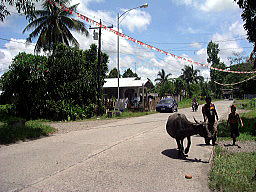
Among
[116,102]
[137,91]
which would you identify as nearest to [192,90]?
[137,91]

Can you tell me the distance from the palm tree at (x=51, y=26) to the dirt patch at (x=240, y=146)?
19.3 meters

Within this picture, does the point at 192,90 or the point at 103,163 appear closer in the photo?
the point at 103,163

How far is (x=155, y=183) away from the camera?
4.72m

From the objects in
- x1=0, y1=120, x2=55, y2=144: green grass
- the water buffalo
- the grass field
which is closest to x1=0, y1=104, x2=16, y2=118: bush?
x1=0, y1=120, x2=55, y2=144: green grass

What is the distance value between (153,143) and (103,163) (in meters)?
3.13

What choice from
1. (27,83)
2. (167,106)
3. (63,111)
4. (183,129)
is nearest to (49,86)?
(27,83)

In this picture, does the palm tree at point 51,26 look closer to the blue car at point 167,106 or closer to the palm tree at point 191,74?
the blue car at point 167,106

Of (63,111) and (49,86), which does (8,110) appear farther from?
(63,111)

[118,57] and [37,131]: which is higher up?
[118,57]

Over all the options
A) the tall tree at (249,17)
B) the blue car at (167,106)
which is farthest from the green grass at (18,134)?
the blue car at (167,106)

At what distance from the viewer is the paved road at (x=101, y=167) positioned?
4621 millimetres

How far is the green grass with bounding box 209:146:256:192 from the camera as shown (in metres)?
4.34

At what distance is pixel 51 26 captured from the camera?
76.9ft

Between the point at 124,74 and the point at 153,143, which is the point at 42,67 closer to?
the point at 153,143
